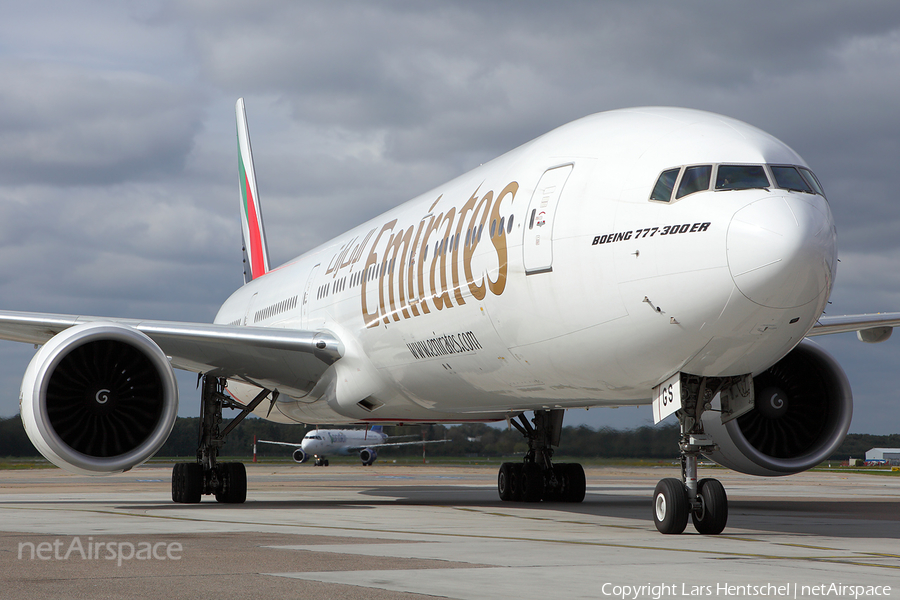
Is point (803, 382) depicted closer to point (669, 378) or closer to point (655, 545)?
point (669, 378)

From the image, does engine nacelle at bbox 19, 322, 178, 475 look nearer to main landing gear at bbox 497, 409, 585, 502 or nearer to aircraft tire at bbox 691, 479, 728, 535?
main landing gear at bbox 497, 409, 585, 502

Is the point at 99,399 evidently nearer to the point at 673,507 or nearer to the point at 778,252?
the point at 673,507

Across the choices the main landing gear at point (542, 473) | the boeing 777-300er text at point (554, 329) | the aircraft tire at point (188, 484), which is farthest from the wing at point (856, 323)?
the aircraft tire at point (188, 484)

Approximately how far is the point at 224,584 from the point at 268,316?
526 inches

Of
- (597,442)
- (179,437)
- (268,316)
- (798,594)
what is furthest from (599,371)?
(179,437)

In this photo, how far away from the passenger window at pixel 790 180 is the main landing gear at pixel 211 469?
9.03 m

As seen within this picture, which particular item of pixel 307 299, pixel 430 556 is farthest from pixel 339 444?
pixel 430 556

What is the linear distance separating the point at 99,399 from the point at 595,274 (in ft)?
21.3

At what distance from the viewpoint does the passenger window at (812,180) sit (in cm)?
783

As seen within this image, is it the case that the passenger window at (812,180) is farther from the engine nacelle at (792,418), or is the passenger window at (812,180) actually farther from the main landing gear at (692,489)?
the engine nacelle at (792,418)

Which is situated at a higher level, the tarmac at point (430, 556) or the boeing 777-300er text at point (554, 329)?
the boeing 777-300er text at point (554, 329)

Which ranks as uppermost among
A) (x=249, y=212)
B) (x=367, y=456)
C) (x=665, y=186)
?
(x=249, y=212)

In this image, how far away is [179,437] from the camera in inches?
1665

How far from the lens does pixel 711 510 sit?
26.7 feet
